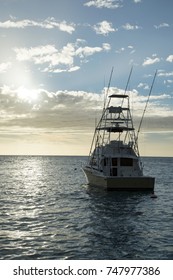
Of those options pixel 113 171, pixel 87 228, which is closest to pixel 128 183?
pixel 113 171

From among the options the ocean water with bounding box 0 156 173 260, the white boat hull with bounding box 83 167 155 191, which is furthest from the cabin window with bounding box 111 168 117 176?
the ocean water with bounding box 0 156 173 260

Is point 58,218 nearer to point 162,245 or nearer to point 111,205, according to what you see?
point 111,205

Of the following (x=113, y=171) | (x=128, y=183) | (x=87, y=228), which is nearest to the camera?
(x=87, y=228)

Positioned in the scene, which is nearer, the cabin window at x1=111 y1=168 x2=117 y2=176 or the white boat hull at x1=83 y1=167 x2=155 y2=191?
the white boat hull at x1=83 y1=167 x2=155 y2=191

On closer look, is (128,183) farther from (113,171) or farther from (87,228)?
(87,228)

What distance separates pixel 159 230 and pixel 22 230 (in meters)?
8.16

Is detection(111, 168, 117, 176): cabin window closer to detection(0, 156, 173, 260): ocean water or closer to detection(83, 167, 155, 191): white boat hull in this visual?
detection(83, 167, 155, 191): white boat hull

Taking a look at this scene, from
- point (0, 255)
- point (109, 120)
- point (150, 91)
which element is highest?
point (150, 91)

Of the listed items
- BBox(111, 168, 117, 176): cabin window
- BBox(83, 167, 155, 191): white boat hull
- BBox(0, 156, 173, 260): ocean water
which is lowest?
BBox(0, 156, 173, 260): ocean water

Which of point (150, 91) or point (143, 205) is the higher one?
point (150, 91)

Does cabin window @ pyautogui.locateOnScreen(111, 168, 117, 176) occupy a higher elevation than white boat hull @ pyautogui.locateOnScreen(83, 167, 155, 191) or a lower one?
higher

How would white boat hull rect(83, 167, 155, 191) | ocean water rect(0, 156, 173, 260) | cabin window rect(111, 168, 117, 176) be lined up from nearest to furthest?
ocean water rect(0, 156, 173, 260), white boat hull rect(83, 167, 155, 191), cabin window rect(111, 168, 117, 176)
